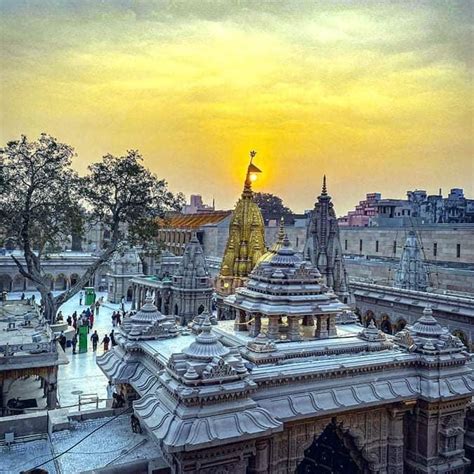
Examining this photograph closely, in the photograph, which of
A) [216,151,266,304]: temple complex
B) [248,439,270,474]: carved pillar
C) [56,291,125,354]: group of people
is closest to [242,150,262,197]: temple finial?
[216,151,266,304]: temple complex

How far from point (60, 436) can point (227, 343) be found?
3.92 metres

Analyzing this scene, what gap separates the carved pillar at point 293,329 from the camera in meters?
10.6

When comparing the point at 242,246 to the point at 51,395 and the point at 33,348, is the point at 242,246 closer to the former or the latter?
the point at 33,348

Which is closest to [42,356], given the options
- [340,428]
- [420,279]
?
[340,428]

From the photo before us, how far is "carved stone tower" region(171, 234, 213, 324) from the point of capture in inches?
1201

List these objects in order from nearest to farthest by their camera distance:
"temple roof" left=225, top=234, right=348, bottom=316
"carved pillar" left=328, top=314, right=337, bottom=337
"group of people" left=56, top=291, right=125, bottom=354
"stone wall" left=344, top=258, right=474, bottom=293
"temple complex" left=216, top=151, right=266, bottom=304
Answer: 1. "temple roof" left=225, top=234, right=348, bottom=316
2. "carved pillar" left=328, top=314, right=337, bottom=337
3. "group of people" left=56, top=291, right=125, bottom=354
4. "stone wall" left=344, top=258, right=474, bottom=293
5. "temple complex" left=216, top=151, right=266, bottom=304

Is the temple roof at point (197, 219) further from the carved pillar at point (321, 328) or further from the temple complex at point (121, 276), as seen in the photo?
the carved pillar at point (321, 328)

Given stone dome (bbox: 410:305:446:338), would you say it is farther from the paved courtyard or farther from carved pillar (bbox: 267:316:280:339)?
the paved courtyard

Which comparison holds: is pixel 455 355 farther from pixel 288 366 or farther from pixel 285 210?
pixel 285 210

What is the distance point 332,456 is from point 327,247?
15075 millimetres

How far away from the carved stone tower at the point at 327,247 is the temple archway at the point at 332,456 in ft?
45.7

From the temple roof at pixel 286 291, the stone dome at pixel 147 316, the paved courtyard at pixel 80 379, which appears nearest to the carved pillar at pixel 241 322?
the temple roof at pixel 286 291

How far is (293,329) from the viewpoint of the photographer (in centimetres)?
1062

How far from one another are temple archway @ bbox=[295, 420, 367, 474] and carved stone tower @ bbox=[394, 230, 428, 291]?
18.9 m
